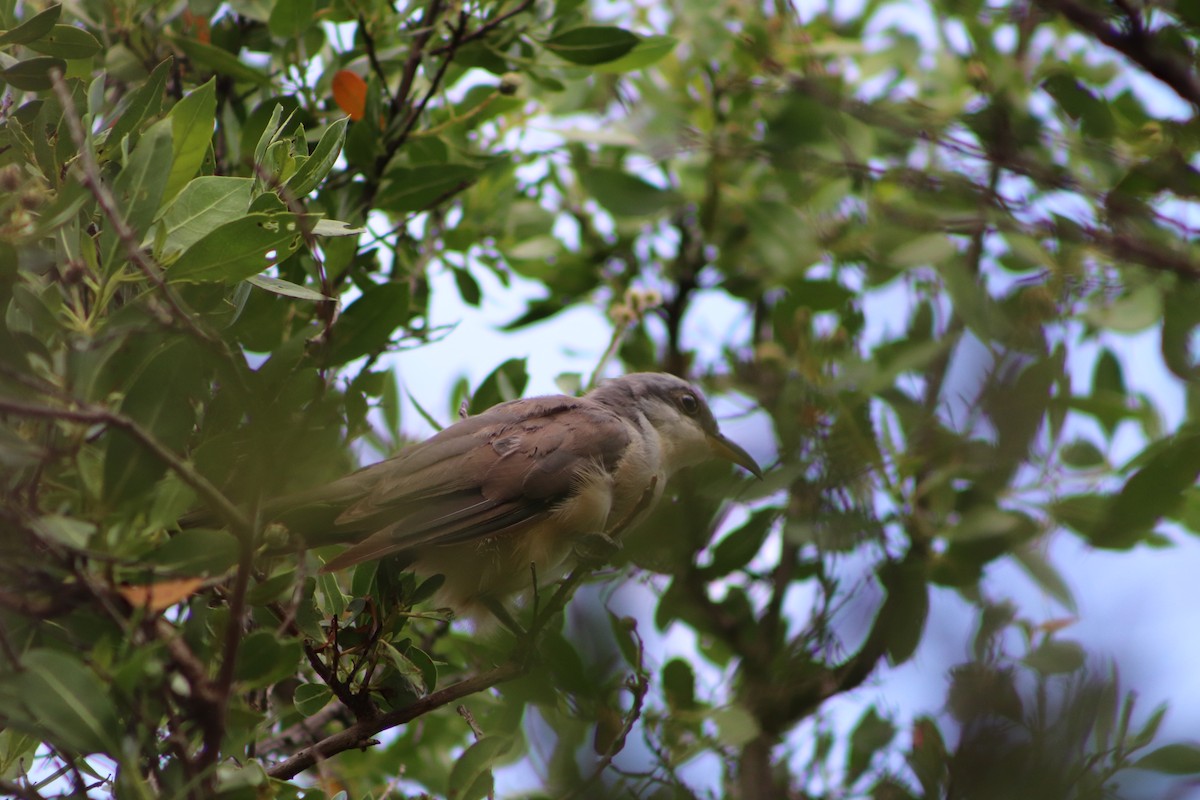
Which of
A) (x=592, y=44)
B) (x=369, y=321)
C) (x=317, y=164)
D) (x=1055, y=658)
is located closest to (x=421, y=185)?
(x=369, y=321)

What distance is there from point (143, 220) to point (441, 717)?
9.64ft

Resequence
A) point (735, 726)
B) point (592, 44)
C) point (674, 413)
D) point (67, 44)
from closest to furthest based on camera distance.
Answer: point (735, 726), point (67, 44), point (592, 44), point (674, 413)

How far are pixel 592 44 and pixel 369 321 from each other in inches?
52.9

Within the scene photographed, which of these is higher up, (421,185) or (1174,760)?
(421,185)

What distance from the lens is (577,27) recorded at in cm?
420

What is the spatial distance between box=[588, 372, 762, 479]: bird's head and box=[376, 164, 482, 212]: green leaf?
Result: 1903mm

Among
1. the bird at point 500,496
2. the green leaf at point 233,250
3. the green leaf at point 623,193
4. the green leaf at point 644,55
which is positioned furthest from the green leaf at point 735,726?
the green leaf at point 623,193

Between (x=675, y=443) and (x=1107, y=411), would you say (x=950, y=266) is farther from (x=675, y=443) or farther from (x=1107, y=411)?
(x=675, y=443)

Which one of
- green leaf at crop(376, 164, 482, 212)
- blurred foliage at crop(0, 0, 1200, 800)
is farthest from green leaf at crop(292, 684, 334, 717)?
green leaf at crop(376, 164, 482, 212)

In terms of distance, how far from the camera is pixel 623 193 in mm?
5254

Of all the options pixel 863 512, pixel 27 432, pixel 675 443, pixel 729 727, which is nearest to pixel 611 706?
pixel 729 727

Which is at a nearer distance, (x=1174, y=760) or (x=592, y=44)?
(x=1174, y=760)

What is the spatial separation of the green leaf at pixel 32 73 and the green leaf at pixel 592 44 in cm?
178

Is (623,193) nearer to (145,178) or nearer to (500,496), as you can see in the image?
(500,496)
